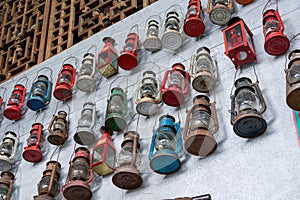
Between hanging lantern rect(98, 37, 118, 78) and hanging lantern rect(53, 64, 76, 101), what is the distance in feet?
0.85

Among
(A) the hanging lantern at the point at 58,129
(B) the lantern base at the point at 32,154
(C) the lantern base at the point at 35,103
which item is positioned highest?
(C) the lantern base at the point at 35,103

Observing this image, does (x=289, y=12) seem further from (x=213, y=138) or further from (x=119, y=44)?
(x=119, y=44)

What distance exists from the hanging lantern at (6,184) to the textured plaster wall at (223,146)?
A: 0.05 metres

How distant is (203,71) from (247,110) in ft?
1.70

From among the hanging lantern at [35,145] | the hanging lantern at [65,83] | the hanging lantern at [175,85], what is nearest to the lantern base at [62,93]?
the hanging lantern at [65,83]

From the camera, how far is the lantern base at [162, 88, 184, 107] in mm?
2889

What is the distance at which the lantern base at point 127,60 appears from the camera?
340 centimetres

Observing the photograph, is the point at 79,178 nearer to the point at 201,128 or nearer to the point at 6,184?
the point at 6,184

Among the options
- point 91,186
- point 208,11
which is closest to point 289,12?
point 208,11

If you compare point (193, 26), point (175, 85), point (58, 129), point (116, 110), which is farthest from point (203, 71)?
point (58, 129)

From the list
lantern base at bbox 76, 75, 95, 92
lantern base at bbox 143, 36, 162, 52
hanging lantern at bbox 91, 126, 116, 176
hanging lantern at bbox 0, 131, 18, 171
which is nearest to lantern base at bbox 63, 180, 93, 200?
hanging lantern at bbox 91, 126, 116, 176

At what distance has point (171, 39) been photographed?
3.31m

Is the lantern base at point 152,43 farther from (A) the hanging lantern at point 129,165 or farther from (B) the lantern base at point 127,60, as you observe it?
(A) the hanging lantern at point 129,165

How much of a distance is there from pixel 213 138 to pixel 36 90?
1.69m
